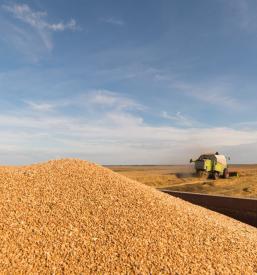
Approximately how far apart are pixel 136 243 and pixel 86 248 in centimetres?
76

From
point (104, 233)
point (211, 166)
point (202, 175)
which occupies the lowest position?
point (104, 233)

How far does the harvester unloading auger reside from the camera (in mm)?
26645

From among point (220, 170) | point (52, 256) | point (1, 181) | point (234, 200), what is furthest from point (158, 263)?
point (220, 170)

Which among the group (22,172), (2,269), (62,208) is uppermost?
(22,172)

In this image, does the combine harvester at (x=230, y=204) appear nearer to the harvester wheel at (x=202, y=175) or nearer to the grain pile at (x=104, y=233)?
the grain pile at (x=104, y=233)

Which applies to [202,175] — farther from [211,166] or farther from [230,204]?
[230,204]

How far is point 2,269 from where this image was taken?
461 centimetres

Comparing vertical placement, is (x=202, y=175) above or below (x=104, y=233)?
above

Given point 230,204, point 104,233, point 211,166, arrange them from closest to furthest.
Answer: point 104,233
point 230,204
point 211,166

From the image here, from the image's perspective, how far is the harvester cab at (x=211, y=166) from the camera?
26.6 m

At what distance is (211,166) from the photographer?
27.0m

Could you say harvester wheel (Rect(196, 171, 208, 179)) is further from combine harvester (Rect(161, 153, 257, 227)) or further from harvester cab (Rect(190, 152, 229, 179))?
combine harvester (Rect(161, 153, 257, 227))

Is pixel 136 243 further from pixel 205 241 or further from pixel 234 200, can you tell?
pixel 234 200

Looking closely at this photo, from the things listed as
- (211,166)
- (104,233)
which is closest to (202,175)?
(211,166)
